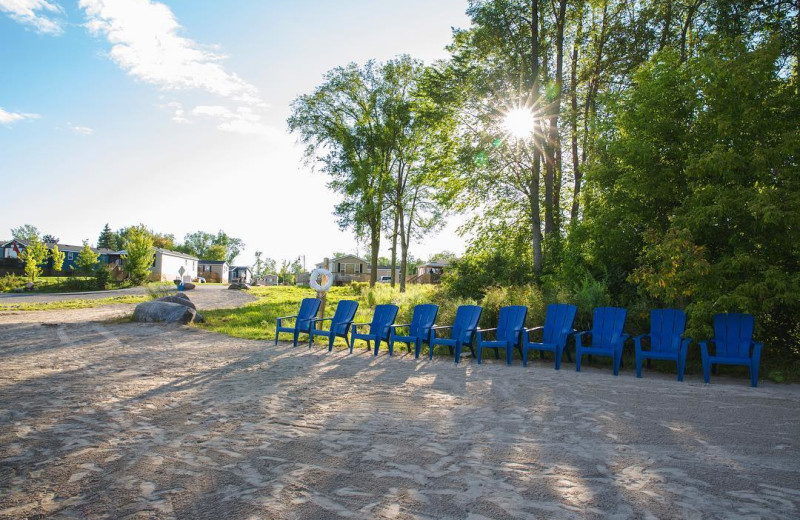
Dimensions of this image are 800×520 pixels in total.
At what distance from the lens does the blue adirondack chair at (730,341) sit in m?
6.32

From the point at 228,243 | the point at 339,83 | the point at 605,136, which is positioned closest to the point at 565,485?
Answer: the point at 605,136

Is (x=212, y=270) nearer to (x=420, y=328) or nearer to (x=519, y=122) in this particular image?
(x=519, y=122)

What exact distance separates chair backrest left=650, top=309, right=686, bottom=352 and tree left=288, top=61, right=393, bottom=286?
59.6 ft

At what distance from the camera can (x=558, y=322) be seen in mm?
7871

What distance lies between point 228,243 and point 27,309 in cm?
8588

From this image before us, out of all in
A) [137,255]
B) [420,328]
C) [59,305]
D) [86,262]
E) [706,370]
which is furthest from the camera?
[137,255]

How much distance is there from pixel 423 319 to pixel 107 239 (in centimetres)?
7228

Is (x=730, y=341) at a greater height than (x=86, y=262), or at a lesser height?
lesser

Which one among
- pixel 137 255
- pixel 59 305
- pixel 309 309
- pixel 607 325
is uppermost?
pixel 137 255

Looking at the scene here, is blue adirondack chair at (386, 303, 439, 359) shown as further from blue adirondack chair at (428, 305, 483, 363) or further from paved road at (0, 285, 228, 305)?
paved road at (0, 285, 228, 305)

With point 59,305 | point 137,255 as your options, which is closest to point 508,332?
point 59,305

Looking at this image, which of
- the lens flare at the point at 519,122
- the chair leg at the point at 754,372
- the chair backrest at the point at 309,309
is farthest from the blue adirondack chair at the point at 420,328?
the lens flare at the point at 519,122

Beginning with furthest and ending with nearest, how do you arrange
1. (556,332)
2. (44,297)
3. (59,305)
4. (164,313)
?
(44,297) → (59,305) → (164,313) → (556,332)

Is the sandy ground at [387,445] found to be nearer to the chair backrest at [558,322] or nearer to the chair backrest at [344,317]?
the chair backrest at [558,322]
